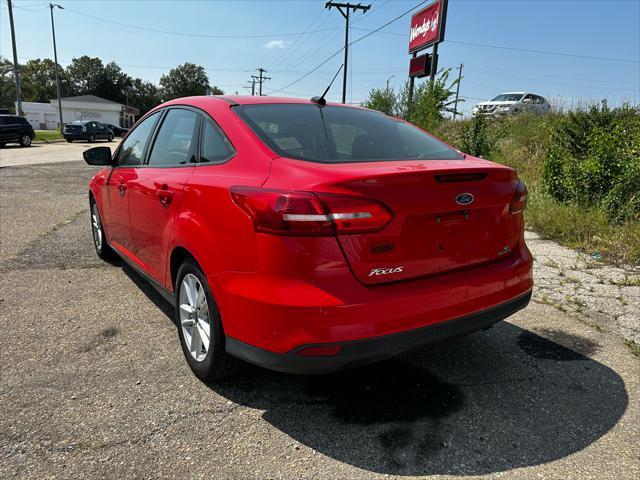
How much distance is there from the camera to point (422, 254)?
2.22 m

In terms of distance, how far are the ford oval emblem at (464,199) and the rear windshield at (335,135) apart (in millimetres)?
420

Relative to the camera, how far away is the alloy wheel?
266cm

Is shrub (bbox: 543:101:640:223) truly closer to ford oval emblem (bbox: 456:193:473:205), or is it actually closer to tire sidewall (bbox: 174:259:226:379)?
ford oval emblem (bbox: 456:193:473:205)

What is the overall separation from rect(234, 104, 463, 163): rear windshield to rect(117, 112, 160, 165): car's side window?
1309mm

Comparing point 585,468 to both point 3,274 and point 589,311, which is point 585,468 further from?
point 3,274

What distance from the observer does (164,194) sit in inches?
117

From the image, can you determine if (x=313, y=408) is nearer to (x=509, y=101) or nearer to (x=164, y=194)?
(x=164, y=194)

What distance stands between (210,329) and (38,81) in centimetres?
10839

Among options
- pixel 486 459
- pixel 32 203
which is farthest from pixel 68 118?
pixel 486 459

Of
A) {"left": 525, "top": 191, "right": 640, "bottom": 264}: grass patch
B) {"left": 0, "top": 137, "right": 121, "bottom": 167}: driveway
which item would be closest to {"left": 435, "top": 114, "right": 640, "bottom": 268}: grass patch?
{"left": 525, "top": 191, "right": 640, "bottom": 264}: grass patch

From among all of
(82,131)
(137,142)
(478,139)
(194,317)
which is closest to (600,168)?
(478,139)

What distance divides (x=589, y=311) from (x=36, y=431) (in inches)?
158

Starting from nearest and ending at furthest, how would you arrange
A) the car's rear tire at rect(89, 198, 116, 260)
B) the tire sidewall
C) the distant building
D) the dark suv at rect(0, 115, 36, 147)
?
the tire sidewall
the car's rear tire at rect(89, 198, 116, 260)
the dark suv at rect(0, 115, 36, 147)
the distant building

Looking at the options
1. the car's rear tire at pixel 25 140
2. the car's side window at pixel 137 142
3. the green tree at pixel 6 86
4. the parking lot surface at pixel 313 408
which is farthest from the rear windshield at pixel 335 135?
the green tree at pixel 6 86
